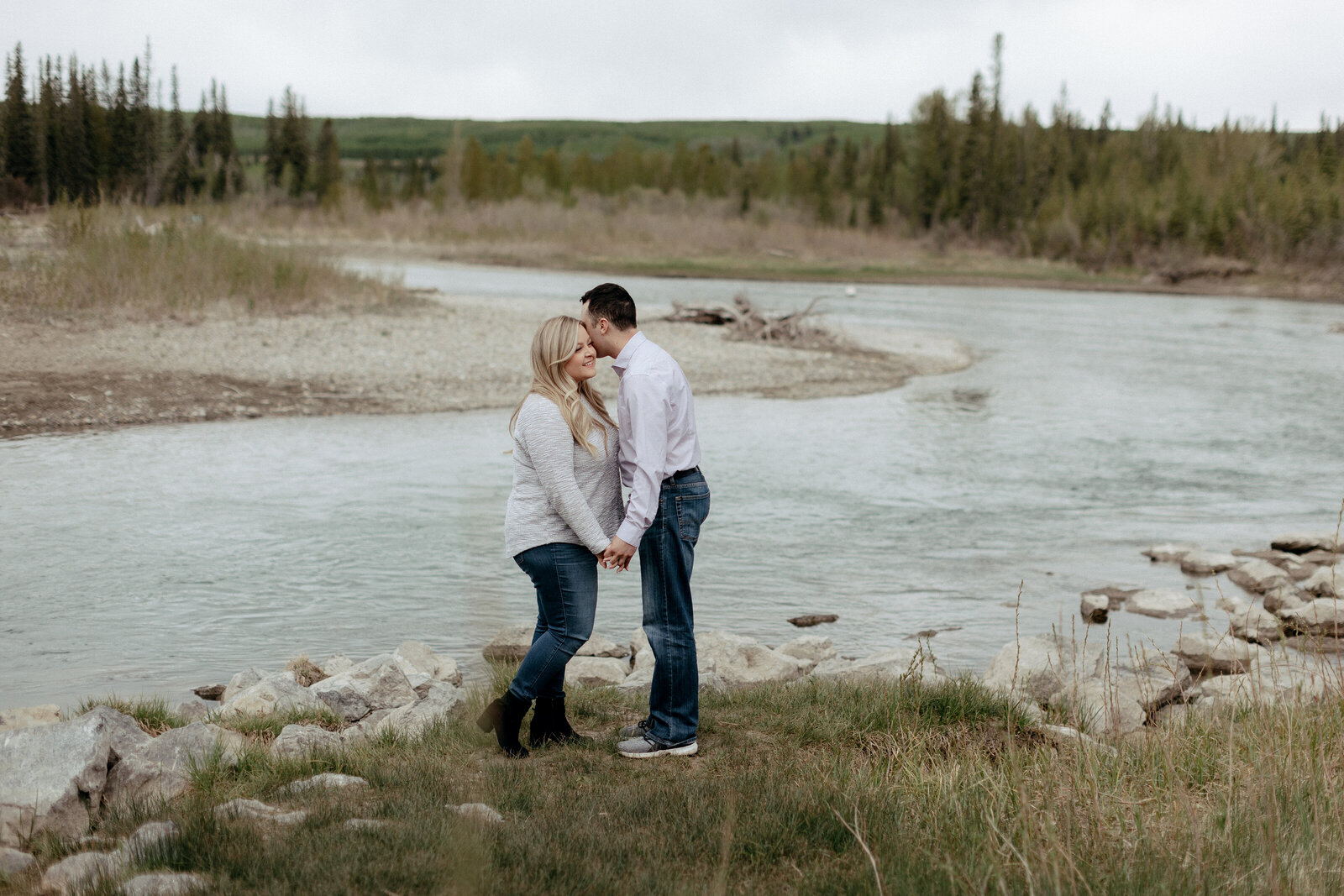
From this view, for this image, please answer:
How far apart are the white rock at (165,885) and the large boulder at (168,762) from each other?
94 centimetres

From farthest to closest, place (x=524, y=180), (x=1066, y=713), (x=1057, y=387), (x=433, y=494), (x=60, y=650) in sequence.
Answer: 1. (x=524, y=180)
2. (x=1057, y=387)
3. (x=433, y=494)
4. (x=60, y=650)
5. (x=1066, y=713)

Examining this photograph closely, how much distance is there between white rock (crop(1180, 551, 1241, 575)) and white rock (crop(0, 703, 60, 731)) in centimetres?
902

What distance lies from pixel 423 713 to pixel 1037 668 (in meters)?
3.61

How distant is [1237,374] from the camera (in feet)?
85.6

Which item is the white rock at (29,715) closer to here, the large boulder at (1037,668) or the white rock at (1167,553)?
the large boulder at (1037,668)

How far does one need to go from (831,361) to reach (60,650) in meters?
19.0

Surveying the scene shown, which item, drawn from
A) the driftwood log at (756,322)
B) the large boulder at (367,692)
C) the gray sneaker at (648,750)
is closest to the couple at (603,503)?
the gray sneaker at (648,750)

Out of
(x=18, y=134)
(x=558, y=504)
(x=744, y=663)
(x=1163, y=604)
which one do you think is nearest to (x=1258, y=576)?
(x=1163, y=604)

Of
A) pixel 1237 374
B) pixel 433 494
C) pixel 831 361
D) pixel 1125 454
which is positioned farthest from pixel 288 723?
pixel 1237 374

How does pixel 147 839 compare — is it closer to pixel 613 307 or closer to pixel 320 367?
pixel 613 307

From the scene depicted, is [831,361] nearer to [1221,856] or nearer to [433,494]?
[433,494]

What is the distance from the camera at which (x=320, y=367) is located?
61.8ft

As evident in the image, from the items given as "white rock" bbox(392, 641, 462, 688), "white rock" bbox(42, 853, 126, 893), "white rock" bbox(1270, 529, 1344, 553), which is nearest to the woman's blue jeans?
"white rock" bbox(42, 853, 126, 893)

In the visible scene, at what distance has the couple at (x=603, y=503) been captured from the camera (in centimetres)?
469
